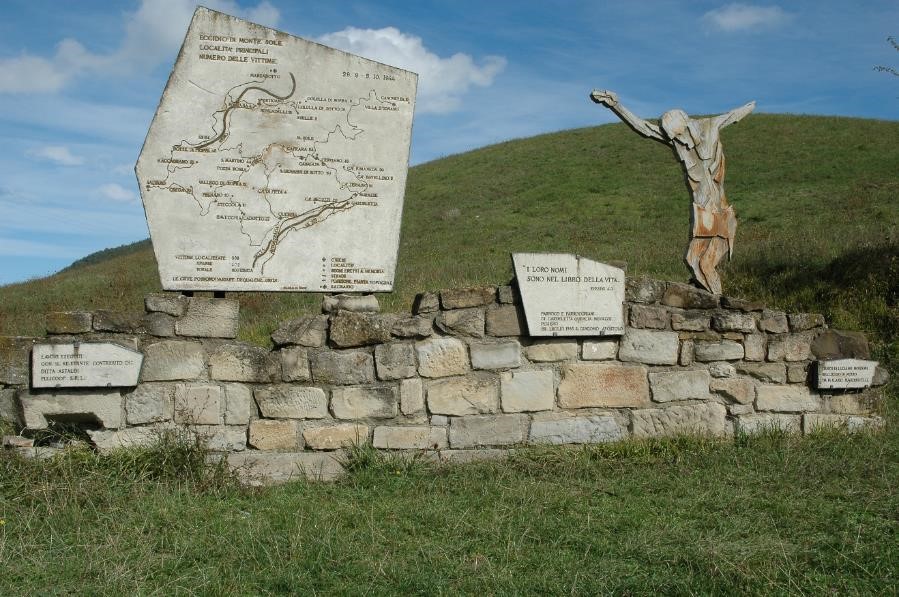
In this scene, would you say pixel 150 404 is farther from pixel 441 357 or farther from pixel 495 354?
pixel 495 354

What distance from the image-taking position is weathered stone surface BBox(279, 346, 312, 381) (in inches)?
240

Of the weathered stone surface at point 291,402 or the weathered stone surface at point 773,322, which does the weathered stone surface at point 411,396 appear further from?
the weathered stone surface at point 773,322

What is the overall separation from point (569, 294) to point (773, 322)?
1.97 meters

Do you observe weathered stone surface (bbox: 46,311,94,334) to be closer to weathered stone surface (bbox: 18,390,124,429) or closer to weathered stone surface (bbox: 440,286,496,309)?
weathered stone surface (bbox: 18,390,124,429)

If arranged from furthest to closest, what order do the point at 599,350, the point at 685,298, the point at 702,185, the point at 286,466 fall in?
the point at 702,185
the point at 685,298
the point at 599,350
the point at 286,466

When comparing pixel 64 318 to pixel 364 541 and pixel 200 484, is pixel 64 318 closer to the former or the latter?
pixel 200 484

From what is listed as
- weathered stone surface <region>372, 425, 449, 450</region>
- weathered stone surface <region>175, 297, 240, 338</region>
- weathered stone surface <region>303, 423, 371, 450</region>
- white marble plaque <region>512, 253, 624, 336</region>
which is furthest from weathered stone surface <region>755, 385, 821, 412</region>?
weathered stone surface <region>175, 297, 240, 338</region>

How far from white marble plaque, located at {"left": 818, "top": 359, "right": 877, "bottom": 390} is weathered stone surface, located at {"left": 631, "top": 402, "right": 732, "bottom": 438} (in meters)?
0.99

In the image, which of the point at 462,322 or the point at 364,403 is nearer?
the point at 364,403

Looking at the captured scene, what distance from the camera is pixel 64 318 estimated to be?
580cm

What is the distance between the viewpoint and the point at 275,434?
239 inches

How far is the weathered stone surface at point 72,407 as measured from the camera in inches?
225

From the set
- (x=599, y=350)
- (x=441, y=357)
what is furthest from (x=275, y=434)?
(x=599, y=350)

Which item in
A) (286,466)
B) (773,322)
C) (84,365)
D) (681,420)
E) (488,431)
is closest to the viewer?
(84,365)
